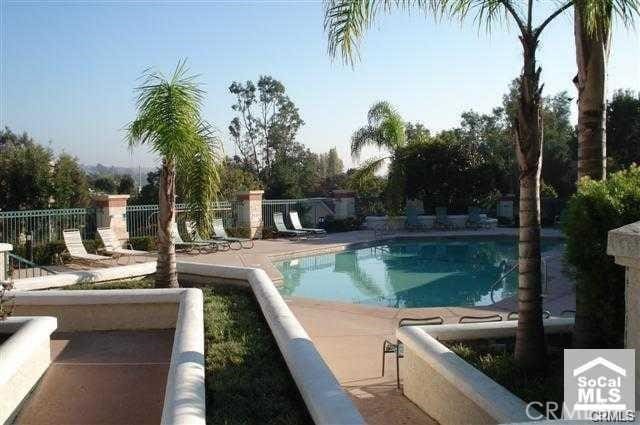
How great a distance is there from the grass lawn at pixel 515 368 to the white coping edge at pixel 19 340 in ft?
11.1

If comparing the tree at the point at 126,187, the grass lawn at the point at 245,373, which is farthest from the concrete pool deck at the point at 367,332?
the tree at the point at 126,187

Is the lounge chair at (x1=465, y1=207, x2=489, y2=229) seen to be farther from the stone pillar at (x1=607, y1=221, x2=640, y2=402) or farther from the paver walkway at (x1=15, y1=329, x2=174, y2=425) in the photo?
the stone pillar at (x1=607, y1=221, x2=640, y2=402)

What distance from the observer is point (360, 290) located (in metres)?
13.0

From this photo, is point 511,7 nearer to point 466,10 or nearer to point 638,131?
point 466,10

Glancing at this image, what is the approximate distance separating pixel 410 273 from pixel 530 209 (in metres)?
10.6

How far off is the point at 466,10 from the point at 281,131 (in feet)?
121

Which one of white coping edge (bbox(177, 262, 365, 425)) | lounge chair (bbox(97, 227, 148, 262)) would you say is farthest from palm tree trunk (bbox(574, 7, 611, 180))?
lounge chair (bbox(97, 227, 148, 262))

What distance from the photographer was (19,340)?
15.3ft

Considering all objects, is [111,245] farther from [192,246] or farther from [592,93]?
[592,93]

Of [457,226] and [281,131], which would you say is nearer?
[457,226]

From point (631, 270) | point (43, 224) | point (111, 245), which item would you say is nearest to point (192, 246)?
point (111, 245)

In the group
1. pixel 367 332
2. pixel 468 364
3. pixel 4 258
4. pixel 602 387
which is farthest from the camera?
pixel 4 258

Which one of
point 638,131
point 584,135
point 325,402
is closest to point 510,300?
point 584,135

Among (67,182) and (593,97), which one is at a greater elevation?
(593,97)
